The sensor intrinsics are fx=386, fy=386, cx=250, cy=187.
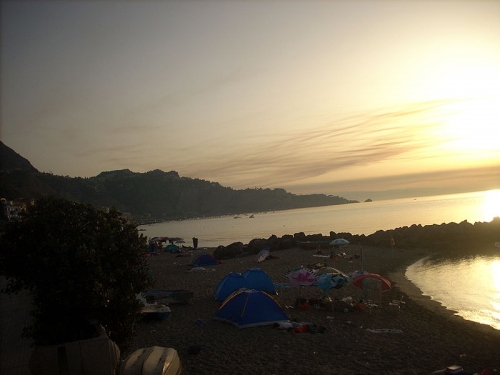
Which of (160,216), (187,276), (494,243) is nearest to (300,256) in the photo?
(187,276)

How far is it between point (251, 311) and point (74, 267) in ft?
21.9

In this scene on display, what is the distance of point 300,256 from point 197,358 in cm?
2212

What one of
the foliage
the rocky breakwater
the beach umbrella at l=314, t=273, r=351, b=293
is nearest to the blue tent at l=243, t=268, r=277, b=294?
the beach umbrella at l=314, t=273, r=351, b=293

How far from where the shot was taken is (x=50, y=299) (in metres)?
7.14

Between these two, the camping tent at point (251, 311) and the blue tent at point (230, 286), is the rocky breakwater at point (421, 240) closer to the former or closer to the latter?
the blue tent at point (230, 286)

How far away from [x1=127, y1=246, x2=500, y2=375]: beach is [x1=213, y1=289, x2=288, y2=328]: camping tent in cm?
26

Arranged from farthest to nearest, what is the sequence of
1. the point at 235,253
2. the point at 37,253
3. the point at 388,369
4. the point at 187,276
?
the point at 235,253
the point at 187,276
the point at 388,369
the point at 37,253

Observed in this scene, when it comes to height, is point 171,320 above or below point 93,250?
below

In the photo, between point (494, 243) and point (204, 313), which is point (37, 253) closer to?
point (204, 313)

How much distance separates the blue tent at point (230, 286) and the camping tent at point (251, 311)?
2875 mm

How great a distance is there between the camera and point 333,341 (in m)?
11.0

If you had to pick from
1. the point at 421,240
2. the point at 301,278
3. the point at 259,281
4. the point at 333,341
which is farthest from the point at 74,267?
the point at 421,240

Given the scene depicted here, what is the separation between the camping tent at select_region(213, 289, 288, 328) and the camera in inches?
484

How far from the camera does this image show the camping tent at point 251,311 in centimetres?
1229
